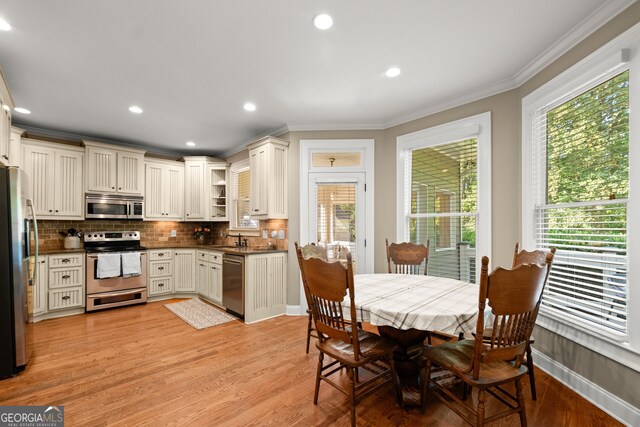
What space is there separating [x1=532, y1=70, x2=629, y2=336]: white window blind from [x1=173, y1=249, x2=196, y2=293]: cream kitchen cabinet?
5.02 m

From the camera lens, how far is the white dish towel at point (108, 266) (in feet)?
14.0

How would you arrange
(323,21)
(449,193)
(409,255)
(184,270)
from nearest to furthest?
(323,21)
(409,255)
(449,193)
(184,270)

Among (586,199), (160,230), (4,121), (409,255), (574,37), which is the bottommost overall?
(409,255)

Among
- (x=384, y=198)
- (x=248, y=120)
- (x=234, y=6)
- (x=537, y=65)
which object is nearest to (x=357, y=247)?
(x=384, y=198)

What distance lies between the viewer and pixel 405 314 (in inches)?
68.4

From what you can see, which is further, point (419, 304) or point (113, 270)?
point (113, 270)

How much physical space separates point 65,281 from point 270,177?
10.6 ft

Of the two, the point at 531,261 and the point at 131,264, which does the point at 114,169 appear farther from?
the point at 531,261

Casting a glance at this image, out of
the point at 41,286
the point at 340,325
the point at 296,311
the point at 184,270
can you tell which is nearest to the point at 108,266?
the point at 41,286

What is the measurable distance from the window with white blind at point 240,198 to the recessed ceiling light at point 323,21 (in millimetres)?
3261

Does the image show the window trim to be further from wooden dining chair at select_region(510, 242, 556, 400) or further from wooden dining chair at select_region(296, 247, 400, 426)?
wooden dining chair at select_region(510, 242, 556, 400)

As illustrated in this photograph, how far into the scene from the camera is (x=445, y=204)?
11.6ft

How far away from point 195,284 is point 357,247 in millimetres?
3050

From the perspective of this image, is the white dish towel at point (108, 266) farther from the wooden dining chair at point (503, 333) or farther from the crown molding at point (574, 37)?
the crown molding at point (574, 37)
